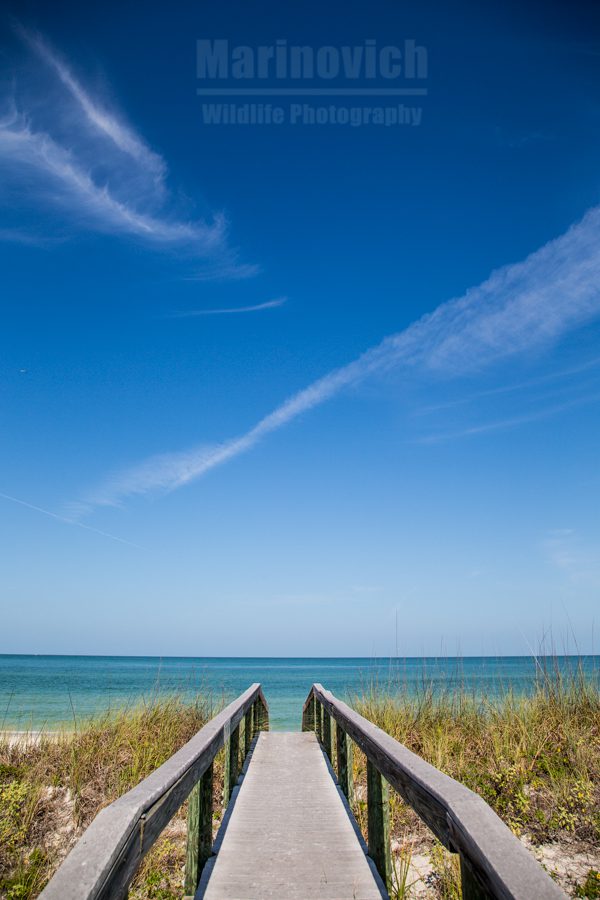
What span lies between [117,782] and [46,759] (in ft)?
3.07

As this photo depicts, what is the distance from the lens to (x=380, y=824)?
2.96 meters

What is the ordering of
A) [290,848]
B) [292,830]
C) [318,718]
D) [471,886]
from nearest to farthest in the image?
[471,886]
[290,848]
[292,830]
[318,718]

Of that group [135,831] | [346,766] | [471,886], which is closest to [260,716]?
[346,766]

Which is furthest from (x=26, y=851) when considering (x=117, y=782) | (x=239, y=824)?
(x=239, y=824)

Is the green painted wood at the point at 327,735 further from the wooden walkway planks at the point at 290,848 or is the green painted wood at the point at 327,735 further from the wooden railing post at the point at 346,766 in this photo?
the wooden railing post at the point at 346,766

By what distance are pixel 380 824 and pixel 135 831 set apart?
183 centimetres

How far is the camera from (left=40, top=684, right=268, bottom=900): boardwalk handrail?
1297 millimetres

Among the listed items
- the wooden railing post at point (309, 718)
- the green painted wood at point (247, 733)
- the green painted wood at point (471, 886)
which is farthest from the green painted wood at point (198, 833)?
the wooden railing post at point (309, 718)

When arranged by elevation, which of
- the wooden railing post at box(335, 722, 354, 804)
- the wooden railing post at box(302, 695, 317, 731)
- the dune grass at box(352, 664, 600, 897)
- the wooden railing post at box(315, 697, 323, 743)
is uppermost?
the wooden railing post at box(335, 722, 354, 804)

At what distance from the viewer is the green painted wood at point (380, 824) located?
290cm

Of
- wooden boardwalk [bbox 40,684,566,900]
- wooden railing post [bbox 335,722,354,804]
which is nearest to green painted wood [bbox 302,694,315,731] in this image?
wooden boardwalk [bbox 40,684,566,900]

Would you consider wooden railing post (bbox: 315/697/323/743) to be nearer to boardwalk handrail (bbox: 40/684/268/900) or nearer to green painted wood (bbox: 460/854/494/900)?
boardwalk handrail (bbox: 40/684/268/900)

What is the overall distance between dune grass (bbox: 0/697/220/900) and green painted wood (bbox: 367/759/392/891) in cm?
151

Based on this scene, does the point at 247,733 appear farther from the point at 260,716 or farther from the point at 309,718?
the point at 309,718
